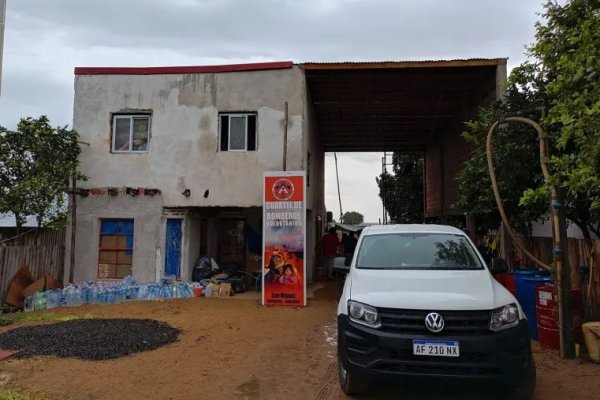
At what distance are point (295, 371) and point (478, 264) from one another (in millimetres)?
2618

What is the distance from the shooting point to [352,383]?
4.62 meters

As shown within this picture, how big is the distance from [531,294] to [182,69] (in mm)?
9848

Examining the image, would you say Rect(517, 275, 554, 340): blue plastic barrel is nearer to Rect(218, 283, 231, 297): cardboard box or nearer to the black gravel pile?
the black gravel pile

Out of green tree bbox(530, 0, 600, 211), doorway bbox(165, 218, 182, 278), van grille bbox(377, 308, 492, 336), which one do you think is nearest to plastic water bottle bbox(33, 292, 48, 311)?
doorway bbox(165, 218, 182, 278)

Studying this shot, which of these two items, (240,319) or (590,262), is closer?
(590,262)

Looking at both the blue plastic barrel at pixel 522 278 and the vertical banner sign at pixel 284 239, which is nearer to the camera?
the blue plastic barrel at pixel 522 278

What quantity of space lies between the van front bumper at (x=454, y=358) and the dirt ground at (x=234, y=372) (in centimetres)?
83

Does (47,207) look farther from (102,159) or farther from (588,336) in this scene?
(588,336)

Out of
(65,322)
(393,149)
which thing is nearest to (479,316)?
(65,322)

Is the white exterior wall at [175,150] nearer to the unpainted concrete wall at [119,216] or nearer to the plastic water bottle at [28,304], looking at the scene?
the unpainted concrete wall at [119,216]

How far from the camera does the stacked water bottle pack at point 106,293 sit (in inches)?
413

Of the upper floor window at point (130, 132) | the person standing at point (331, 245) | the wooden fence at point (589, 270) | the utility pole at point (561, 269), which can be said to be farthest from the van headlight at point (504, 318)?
the person standing at point (331, 245)

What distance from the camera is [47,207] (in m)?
10.6

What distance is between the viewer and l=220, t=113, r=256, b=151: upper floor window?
1200 centimetres
